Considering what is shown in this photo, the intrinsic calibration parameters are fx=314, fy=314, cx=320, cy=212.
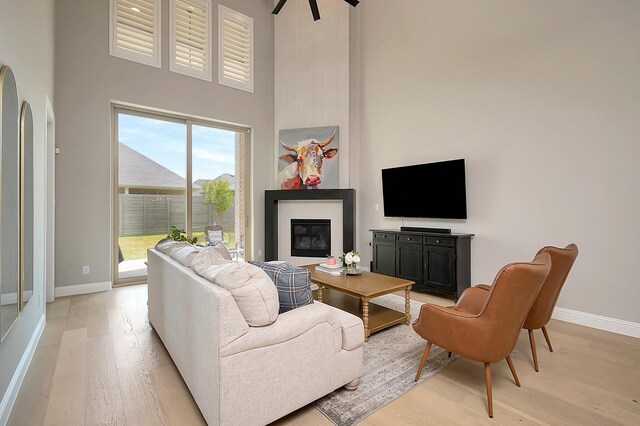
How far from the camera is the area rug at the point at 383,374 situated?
77.5 inches

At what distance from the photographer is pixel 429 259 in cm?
442

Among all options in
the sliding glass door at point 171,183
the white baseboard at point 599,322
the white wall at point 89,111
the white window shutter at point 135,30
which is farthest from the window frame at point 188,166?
the white baseboard at point 599,322

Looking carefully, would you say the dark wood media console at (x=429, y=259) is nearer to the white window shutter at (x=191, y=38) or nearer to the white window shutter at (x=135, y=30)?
the white window shutter at (x=191, y=38)

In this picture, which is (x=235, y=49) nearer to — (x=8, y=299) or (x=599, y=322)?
(x=8, y=299)

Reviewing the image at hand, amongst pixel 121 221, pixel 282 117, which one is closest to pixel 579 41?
pixel 282 117

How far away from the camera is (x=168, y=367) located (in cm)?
247

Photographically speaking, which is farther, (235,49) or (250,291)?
(235,49)

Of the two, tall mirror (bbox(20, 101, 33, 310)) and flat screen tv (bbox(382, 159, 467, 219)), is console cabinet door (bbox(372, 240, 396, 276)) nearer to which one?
flat screen tv (bbox(382, 159, 467, 219))

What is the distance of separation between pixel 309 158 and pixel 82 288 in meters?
4.16

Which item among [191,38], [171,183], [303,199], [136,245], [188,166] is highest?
[191,38]

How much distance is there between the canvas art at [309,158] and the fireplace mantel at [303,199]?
6.2 inches

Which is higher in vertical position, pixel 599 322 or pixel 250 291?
pixel 250 291

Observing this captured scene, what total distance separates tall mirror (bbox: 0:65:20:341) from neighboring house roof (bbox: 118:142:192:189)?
296 cm

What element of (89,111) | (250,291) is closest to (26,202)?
(250,291)
